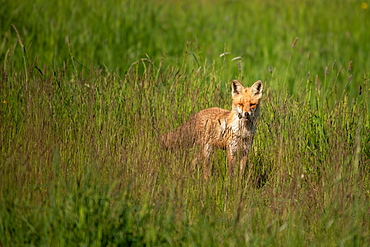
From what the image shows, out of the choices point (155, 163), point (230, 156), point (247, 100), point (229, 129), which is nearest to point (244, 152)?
point (230, 156)

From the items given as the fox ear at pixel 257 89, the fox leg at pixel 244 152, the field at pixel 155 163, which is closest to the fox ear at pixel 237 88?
the fox ear at pixel 257 89

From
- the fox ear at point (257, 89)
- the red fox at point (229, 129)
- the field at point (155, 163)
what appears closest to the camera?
the field at point (155, 163)

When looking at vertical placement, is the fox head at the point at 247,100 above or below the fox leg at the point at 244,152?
above

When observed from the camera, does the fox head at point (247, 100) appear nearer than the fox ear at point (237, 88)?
Yes

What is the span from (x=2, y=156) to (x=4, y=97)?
165cm

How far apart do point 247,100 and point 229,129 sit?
409 millimetres

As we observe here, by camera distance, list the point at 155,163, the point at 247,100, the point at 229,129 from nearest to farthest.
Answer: the point at 155,163 → the point at 247,100 → the point at 229,129

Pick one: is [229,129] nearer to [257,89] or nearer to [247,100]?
[247,100]

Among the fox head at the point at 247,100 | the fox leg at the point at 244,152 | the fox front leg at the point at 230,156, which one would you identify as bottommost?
the fox front leg at the point at 230,156

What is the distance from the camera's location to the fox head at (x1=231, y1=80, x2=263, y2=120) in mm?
5480

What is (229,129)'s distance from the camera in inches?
223

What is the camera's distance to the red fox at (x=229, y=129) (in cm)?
544

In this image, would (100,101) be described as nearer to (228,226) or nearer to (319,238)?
(228,226)

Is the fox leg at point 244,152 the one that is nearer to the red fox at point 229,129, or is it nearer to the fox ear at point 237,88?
the red fox at point 229,129
